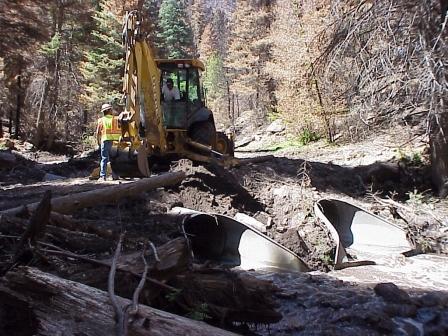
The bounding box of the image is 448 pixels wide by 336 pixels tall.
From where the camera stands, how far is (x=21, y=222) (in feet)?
14.9

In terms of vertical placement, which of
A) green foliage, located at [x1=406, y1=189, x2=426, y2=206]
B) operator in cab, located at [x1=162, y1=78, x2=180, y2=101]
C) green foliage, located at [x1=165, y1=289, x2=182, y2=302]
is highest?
operator in cab, located at [x1=162, y1=78, x2=180, y2=101]

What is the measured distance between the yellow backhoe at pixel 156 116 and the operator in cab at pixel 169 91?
0.09m

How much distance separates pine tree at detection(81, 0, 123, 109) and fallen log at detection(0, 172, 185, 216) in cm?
1745

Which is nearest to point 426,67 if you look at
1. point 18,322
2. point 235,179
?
point 235,179

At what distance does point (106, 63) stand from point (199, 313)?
79.4ft

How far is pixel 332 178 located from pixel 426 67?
409cm

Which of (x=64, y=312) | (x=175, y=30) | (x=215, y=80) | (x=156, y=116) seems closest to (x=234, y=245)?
(x=156, y=116)

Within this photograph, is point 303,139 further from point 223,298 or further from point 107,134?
point 223,298

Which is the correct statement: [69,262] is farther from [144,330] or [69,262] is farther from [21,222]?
[144,330]

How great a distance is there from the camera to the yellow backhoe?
1020cm

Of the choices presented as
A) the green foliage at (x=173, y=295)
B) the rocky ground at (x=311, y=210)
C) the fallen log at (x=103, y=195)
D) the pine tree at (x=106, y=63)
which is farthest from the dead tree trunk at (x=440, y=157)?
the pine tree at (x=106, y=63)

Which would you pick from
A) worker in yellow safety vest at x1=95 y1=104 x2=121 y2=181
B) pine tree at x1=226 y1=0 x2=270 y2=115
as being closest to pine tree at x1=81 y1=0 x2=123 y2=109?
pine tree at x1=226 y1=0 x2=270 y2=115

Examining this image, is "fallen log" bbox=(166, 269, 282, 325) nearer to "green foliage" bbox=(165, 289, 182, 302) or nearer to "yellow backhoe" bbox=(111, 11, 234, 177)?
"green foliage" bbox=(165, 289, 182, 302)

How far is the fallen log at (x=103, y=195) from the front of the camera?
6.34 m
